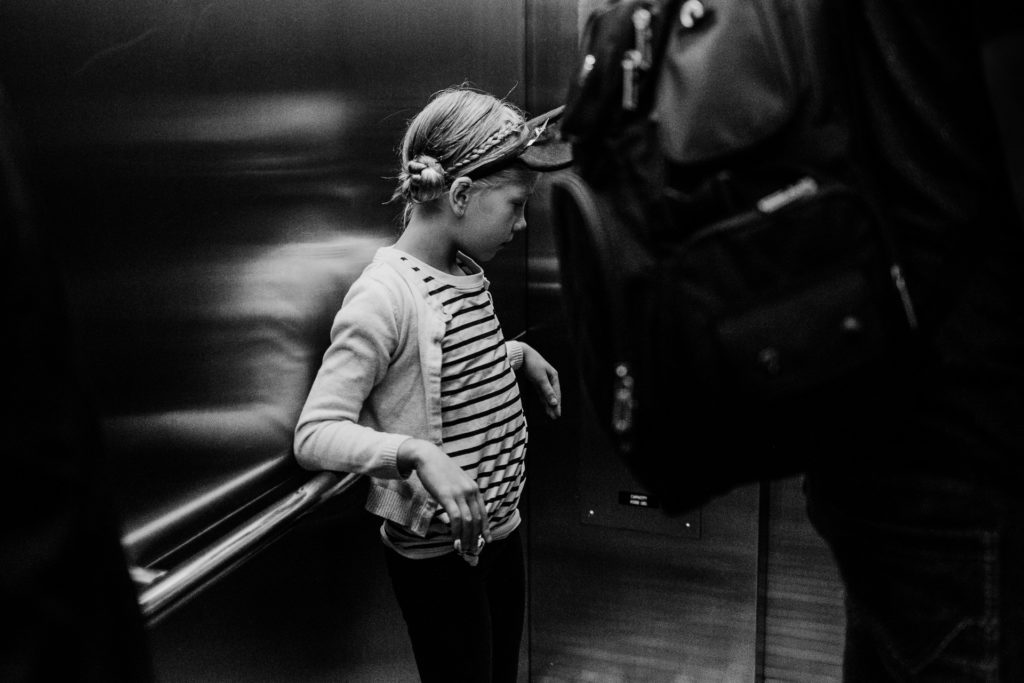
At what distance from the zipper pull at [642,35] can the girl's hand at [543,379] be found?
3.40ft

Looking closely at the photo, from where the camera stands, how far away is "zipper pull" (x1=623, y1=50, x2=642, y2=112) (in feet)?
2.57

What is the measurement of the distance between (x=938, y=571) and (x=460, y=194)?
3.03 feet

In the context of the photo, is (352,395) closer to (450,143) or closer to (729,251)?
(450,143)

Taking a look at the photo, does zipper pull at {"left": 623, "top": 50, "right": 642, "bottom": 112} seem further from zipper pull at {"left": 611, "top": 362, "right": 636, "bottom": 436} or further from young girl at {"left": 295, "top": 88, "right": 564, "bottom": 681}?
young girl at {"left": 295, "top": 88, "right": 564, "bottom": 681}

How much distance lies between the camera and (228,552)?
1160mm

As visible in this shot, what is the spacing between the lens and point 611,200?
806mm

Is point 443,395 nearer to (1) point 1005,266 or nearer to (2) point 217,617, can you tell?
(2) point 217,617

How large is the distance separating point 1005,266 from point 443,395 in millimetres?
867

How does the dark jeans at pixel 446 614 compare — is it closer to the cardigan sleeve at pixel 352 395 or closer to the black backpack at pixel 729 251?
the cardigan sleeve at pixel 352 395

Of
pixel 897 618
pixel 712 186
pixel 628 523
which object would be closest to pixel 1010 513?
pixel 897 618

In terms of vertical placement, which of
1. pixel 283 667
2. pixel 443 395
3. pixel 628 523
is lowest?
pixel 628 523

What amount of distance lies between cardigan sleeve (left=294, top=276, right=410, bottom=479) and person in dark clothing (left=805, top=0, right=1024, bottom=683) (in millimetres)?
679

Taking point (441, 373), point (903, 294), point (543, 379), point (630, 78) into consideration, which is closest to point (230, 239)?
point (441, 373)

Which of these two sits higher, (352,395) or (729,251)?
(729,251)
